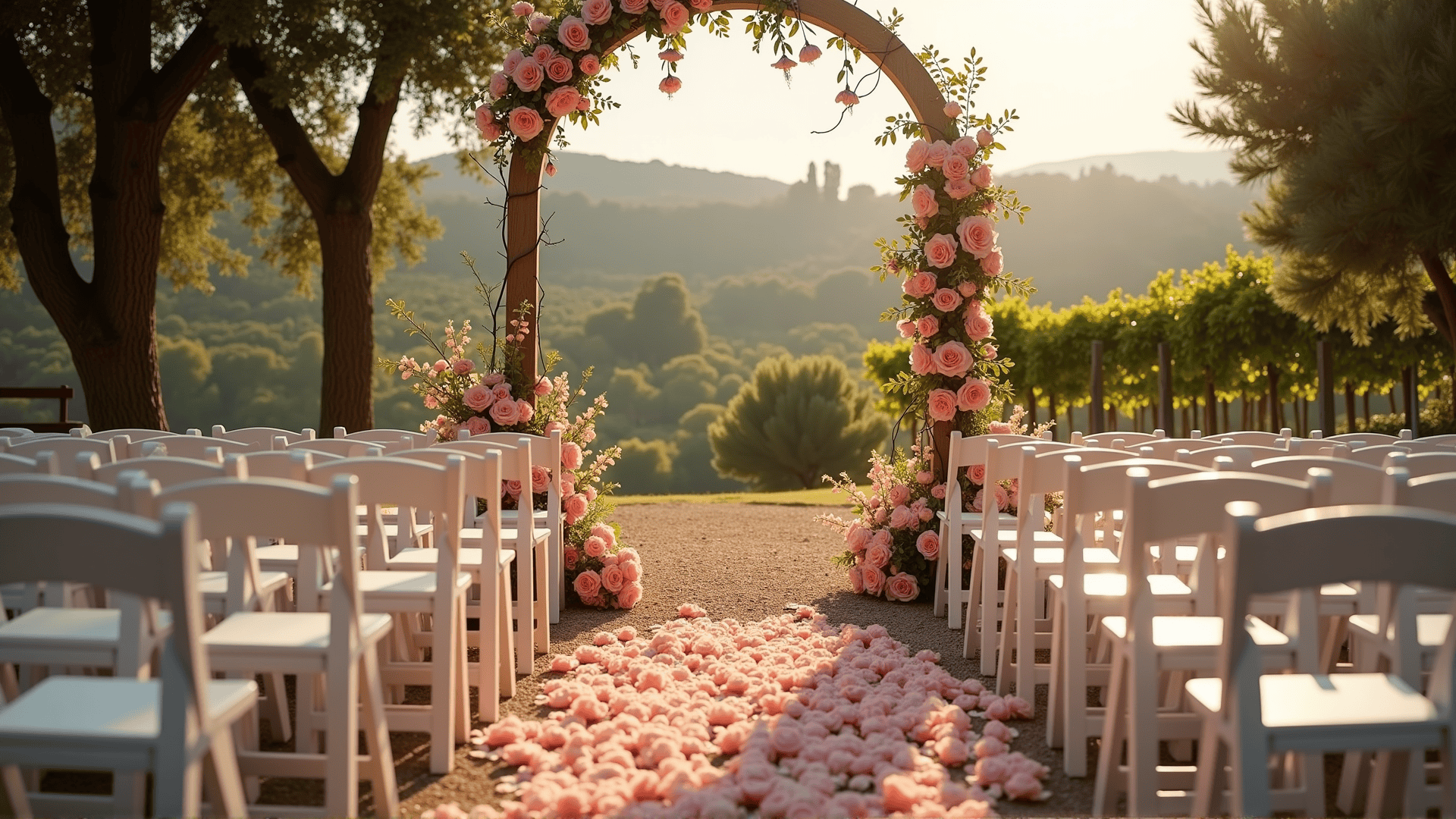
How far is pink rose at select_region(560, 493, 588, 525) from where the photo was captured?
6410 millimetres

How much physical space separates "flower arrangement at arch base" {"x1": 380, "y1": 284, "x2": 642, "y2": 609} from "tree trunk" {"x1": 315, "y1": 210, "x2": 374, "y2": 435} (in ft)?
19.9

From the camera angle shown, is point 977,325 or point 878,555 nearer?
point 878,555

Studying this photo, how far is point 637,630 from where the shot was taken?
560 centimetres

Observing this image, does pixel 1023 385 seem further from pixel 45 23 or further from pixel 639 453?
pixel 639 453

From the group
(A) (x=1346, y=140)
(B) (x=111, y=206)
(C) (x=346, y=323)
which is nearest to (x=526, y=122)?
(C) (x=346, y=323)

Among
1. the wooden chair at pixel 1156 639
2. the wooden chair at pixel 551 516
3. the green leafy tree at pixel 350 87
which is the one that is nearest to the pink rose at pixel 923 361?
the wooden chair at pixel 551 516

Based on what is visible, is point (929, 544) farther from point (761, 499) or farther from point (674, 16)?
point (761, 499)

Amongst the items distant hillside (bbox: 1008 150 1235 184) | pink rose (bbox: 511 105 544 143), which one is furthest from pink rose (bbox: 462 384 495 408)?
distant hillside (bbox: 1008 150 1235 184)

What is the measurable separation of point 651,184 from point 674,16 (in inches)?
3953

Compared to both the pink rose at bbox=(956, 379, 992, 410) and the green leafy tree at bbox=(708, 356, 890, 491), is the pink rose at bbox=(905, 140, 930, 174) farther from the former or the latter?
the green leafy tree at bbox=(708, 356, 890, 491)

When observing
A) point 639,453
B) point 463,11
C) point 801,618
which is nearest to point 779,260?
point 639,453

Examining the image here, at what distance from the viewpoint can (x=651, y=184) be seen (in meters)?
105

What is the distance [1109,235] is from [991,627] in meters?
82.5

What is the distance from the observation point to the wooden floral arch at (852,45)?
6898 mm
